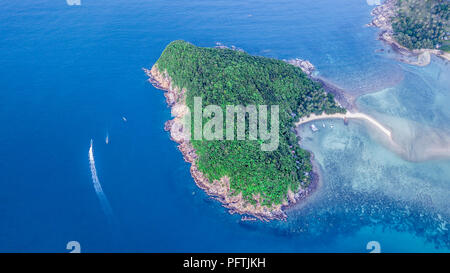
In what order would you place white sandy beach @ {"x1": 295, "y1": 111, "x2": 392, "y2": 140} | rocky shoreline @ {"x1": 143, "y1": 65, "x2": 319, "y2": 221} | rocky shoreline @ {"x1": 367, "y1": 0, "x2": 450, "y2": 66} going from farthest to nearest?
rocky shoreline @ {"x1": 367, "y1": 0, "x2": 450, "y2": 66} → white sandy beach @ {"x1": 295, "y1": 111, "x2": 392, "y2": 140} → rocky shoreline @ {"x1": 143, "y1": 65, "x2": 319, "y2": 221}

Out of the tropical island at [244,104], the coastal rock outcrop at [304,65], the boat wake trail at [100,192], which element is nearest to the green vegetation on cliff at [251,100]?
the tropical island at [244,104]

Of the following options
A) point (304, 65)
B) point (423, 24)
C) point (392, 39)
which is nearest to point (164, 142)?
point (304, 65)

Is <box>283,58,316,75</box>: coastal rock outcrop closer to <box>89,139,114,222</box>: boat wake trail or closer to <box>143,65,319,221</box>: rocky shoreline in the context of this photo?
<box>143,65,319,221</box>: rocky shoreline

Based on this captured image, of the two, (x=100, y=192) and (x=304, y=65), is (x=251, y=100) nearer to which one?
(x=304, y=65)

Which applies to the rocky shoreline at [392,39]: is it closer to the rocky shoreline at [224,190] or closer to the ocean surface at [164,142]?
the ocean surface at [164,142]

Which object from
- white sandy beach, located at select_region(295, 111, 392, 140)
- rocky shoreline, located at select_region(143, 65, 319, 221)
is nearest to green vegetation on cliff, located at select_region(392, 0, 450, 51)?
white sandy beach, located at select_region(295, 111, 392, 140)

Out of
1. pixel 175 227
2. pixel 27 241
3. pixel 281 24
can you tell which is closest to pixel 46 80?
pixel 27 241

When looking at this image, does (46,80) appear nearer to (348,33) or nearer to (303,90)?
(303,90)
